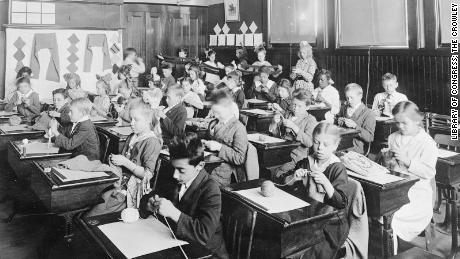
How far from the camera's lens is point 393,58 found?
6.64 metres

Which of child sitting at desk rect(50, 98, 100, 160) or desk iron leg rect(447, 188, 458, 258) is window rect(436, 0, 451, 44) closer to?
desk iron leg rect(447, 188, 458, 258)

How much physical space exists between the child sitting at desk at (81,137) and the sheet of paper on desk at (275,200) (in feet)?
5.72

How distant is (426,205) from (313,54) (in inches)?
213

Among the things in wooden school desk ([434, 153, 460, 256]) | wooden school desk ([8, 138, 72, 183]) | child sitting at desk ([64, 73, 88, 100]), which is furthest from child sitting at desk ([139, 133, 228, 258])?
child sitting at desk ([64, 73, 88, 100])

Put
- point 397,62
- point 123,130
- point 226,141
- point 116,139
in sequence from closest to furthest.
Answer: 1. point 226,141
2. point 116,139
3. point 123,130
4. point 397,62

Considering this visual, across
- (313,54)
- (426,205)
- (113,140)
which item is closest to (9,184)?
(113,140)

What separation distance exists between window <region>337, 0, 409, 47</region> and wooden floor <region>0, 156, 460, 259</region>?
354 cm

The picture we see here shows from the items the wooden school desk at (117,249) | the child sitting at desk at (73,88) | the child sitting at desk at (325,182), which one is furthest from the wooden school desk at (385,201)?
the child sitting at desk at (73,88)

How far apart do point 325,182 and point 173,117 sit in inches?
99.0

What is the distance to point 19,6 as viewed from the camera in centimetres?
775

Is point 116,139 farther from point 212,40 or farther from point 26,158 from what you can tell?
point 212,40

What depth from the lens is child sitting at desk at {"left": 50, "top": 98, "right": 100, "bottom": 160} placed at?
11.3 ft

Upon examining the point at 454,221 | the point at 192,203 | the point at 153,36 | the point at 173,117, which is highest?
the point at 153,36

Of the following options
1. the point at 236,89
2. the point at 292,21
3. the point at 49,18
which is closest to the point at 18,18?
the point at 49,18
